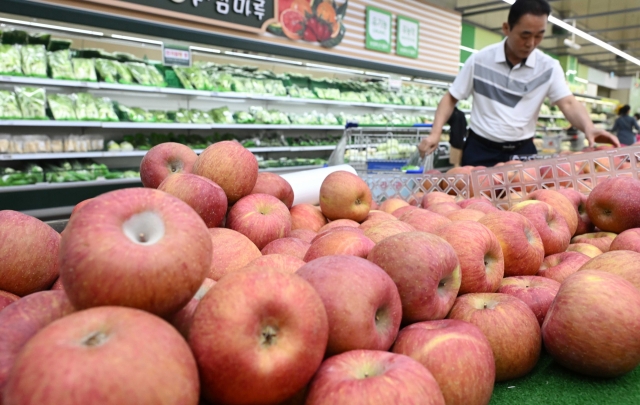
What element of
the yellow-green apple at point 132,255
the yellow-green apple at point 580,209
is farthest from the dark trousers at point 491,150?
the yellow-green apple at point 132,255

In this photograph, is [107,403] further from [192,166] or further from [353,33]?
[353,33]

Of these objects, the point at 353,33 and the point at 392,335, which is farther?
the point at 353,33

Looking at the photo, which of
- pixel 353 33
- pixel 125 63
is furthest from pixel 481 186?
pixel 353 33

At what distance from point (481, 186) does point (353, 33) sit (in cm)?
605

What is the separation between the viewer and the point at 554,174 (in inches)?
80.4

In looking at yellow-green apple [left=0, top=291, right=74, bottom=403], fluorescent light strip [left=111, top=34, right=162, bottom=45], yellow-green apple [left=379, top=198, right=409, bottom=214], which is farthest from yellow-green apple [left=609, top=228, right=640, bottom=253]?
fluorescent light strip [left=111, top=34, right=162, bottom=45]

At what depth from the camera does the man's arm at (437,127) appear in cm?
316

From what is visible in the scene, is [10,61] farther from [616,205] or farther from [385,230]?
[616,205]

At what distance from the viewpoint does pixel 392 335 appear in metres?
0.80

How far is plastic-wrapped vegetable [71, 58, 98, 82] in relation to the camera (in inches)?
165

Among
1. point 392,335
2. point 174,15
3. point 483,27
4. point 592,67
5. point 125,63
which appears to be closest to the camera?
point 392,335

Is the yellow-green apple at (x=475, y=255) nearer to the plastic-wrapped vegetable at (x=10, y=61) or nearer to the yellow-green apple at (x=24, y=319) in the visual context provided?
the yellow-green apple at (x=24, y=319)

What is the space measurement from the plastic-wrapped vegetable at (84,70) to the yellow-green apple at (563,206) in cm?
407

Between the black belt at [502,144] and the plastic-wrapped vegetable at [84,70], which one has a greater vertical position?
the plastic-wrapped vegetable at [84,70]
